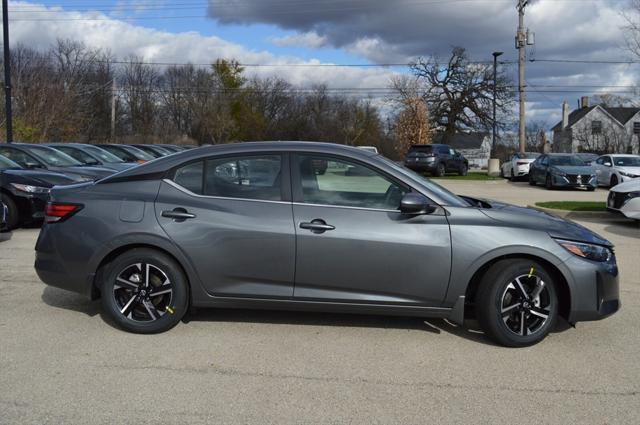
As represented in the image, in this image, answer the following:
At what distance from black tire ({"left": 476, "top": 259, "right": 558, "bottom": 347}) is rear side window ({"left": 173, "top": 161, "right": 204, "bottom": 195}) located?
2.48 meters

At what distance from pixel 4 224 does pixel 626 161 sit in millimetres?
22257

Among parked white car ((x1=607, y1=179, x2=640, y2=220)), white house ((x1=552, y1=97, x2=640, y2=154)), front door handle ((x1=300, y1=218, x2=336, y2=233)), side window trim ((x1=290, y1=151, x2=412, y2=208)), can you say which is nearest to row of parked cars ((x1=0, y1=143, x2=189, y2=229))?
side window trim ((x1=290, y1=151, x2=412, y2=208))

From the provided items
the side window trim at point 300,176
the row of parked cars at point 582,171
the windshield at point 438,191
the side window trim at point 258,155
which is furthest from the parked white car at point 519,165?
the side window trim at point 258,155

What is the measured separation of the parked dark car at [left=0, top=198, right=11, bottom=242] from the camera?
336 inches

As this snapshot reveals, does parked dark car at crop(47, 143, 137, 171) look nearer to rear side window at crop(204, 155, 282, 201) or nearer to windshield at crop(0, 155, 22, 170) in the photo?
windshield at crop(0, 155, 22, 170)

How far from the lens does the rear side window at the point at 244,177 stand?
4.76 metres

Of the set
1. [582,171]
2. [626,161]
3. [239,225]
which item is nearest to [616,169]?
[626,161]

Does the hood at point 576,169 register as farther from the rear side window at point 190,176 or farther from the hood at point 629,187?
the rear side window at point 190,176

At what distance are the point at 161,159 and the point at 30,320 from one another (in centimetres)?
192

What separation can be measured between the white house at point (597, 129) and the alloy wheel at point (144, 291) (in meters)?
65.3

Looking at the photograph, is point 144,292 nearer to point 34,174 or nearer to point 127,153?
point 34,174

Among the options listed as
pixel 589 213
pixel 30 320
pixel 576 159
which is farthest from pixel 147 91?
pixel 30 320

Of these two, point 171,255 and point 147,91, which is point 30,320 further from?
point 147,91

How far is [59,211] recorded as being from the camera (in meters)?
4.93
